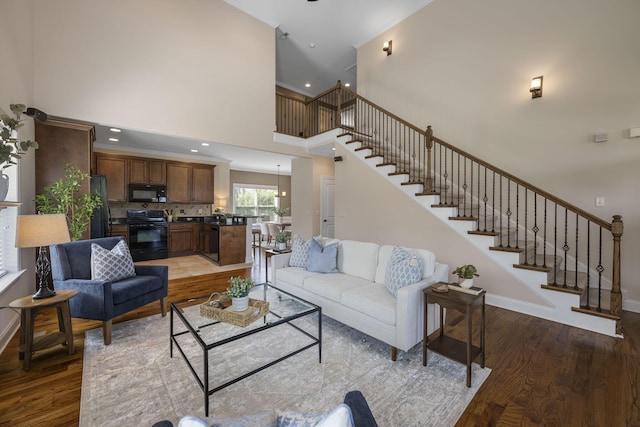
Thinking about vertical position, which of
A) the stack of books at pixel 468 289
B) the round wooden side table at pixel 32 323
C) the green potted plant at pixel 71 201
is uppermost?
the green potted plant at pixel 71 201

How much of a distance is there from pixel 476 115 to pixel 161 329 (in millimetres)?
5613

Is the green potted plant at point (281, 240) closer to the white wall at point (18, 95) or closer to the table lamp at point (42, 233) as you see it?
the table lamp at point (42, 233)

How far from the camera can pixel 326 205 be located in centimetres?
725

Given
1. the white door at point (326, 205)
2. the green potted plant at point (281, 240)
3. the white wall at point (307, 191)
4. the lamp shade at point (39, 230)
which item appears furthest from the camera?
the white door at point (326, 205)

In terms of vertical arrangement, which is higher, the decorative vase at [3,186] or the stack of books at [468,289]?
the decorative vase at [3,186]

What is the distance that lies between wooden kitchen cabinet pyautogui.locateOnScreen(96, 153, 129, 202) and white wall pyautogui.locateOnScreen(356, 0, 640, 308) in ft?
17.9

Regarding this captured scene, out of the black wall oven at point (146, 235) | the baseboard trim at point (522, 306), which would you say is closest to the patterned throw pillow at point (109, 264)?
the black wall oven at point (146, 235)

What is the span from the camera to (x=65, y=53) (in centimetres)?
367

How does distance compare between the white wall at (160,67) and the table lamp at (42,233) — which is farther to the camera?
the white wall at (160,67)

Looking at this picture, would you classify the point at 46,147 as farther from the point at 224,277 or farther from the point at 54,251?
the point at 224,277

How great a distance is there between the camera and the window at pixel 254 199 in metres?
9.98

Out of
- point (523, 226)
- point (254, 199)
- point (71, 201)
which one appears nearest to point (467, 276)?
point (523, 226)

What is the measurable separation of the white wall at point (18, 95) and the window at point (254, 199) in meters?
6.36

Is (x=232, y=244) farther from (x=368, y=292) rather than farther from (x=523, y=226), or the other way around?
(x=523, y=226)
